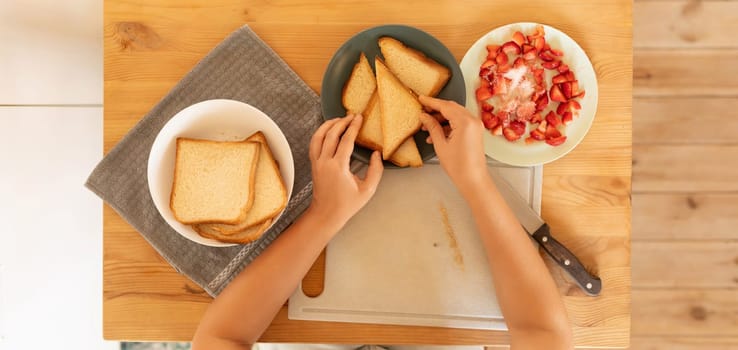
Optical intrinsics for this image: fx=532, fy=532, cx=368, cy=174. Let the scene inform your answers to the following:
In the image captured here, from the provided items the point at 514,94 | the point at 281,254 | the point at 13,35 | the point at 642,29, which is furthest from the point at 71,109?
the point at 642,29

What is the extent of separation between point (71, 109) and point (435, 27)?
85cm

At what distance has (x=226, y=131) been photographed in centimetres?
78

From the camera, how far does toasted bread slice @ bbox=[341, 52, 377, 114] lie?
78cm

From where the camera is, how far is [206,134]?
30.7 inches

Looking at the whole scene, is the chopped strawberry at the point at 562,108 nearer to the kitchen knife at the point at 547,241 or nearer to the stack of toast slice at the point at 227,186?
the kitchen knife at the point at 547,241

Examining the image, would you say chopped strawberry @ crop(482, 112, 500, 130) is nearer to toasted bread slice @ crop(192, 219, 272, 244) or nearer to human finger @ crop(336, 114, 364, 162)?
human finger @ crop(336, 114, 364, 162)

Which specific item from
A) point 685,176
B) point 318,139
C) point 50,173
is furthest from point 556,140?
point 50,173

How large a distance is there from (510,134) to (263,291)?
43 cm

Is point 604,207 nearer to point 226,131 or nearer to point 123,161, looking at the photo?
point 226,131

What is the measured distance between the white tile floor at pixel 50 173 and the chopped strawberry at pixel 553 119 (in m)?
0.95

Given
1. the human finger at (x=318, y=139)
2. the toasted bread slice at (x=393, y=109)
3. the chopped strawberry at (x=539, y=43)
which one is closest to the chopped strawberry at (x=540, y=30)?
the chopped strawberry at (x=539, y=43)

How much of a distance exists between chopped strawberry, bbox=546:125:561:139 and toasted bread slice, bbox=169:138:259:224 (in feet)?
1.40

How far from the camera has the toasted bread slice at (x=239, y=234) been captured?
2.48 ft

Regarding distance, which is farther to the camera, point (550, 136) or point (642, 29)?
point (642, 29)
